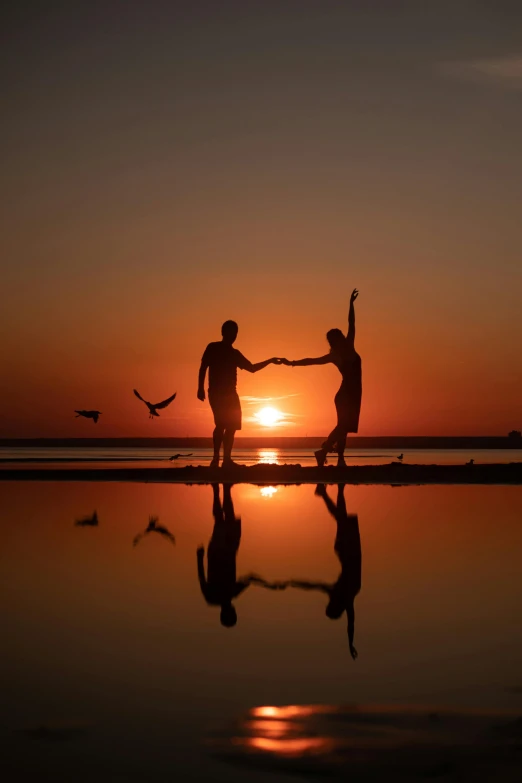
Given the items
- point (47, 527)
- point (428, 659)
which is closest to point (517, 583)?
point (428, 659)

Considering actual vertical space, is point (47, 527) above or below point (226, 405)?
below

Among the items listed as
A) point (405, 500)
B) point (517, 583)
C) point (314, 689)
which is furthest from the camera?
point (405, 500)

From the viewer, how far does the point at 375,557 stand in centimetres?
761

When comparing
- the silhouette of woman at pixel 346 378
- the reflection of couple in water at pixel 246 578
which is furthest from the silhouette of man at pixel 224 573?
the silhouette of woman at pixel 346 378

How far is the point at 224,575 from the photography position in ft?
22.1

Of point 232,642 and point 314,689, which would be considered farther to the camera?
point 232,642

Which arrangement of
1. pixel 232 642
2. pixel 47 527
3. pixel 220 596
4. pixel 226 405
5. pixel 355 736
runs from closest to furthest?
pixel 355 736
pixel 232 642
pixel 220 596
pixel 47 527
pixel 226 405

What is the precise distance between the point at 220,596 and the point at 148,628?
1.17 meters

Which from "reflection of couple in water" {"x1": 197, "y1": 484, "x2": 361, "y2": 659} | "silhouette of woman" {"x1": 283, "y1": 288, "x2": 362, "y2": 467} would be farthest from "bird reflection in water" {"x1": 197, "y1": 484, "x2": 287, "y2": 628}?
"silhouette of woman" {"x1": 283, "y1": 288, "x2": 362, "y2": 467}

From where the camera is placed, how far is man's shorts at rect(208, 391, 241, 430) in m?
19.6

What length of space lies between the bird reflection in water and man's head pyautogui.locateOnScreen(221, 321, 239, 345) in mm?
9066

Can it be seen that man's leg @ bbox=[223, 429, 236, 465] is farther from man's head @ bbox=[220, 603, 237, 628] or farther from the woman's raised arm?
man's head @ bbox=[220, 603, 237, 628]

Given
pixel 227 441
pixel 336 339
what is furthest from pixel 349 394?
pixel 227 441

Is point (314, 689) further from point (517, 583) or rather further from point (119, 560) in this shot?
point (119, 560)
